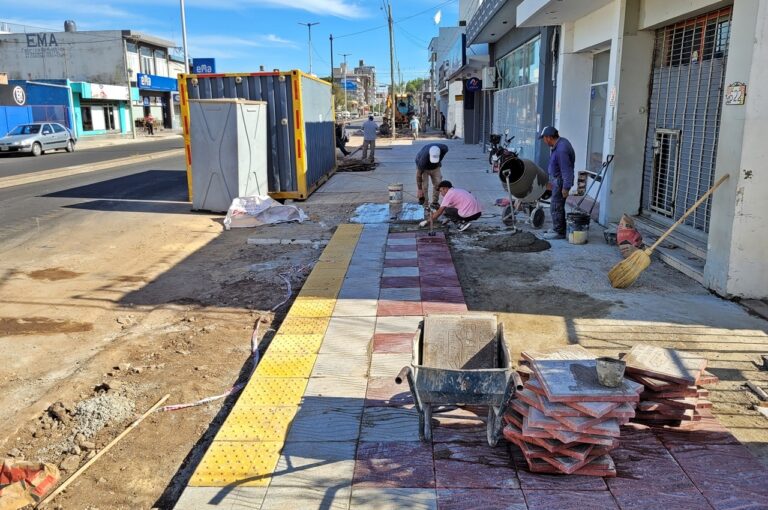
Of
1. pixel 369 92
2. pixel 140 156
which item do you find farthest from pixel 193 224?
pixel 369 92

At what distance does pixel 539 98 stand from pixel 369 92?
171 m

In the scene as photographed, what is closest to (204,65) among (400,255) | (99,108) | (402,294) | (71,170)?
(71,170)

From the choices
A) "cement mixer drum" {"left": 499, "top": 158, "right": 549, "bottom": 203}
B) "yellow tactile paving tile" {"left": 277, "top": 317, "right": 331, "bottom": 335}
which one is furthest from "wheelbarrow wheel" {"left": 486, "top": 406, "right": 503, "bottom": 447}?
"cement mixer drum" {"left": 499, "top": 158, "right": 549, "bottom": 203}

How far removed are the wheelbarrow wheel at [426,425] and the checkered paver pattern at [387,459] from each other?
59 millimetres

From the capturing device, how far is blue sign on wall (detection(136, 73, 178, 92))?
52625mm

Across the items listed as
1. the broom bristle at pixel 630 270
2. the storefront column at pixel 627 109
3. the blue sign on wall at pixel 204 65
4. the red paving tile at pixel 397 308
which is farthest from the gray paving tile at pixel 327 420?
the blue sign on wall at pixel 204 65

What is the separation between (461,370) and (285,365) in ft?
6.78

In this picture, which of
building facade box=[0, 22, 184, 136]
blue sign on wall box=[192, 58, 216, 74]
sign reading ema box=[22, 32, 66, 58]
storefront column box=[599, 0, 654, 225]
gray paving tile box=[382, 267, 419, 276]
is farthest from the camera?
sign reading ema box=[22, 32, 66, 58]

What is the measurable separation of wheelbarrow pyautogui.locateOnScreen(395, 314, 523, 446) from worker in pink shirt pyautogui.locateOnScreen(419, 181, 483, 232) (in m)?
5.79

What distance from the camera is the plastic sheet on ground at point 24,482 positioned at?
3516 mm

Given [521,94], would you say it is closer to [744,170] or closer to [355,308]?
[744,170]

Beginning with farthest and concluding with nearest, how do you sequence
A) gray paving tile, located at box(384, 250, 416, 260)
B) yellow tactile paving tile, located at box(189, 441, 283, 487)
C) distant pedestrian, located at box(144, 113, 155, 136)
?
distant pedestrian, located at box(144, 113, 155, 136), gray paving tile, located at box(384, 250, 416, 260), yellow tactile paving tile, located at box(189, 441, 283, 487)

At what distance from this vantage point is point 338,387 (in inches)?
188

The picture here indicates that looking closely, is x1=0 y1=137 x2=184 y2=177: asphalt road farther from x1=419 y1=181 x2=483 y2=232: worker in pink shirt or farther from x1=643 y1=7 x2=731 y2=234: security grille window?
x1=643 y1=7 x2=731 y2=234: security grille window
